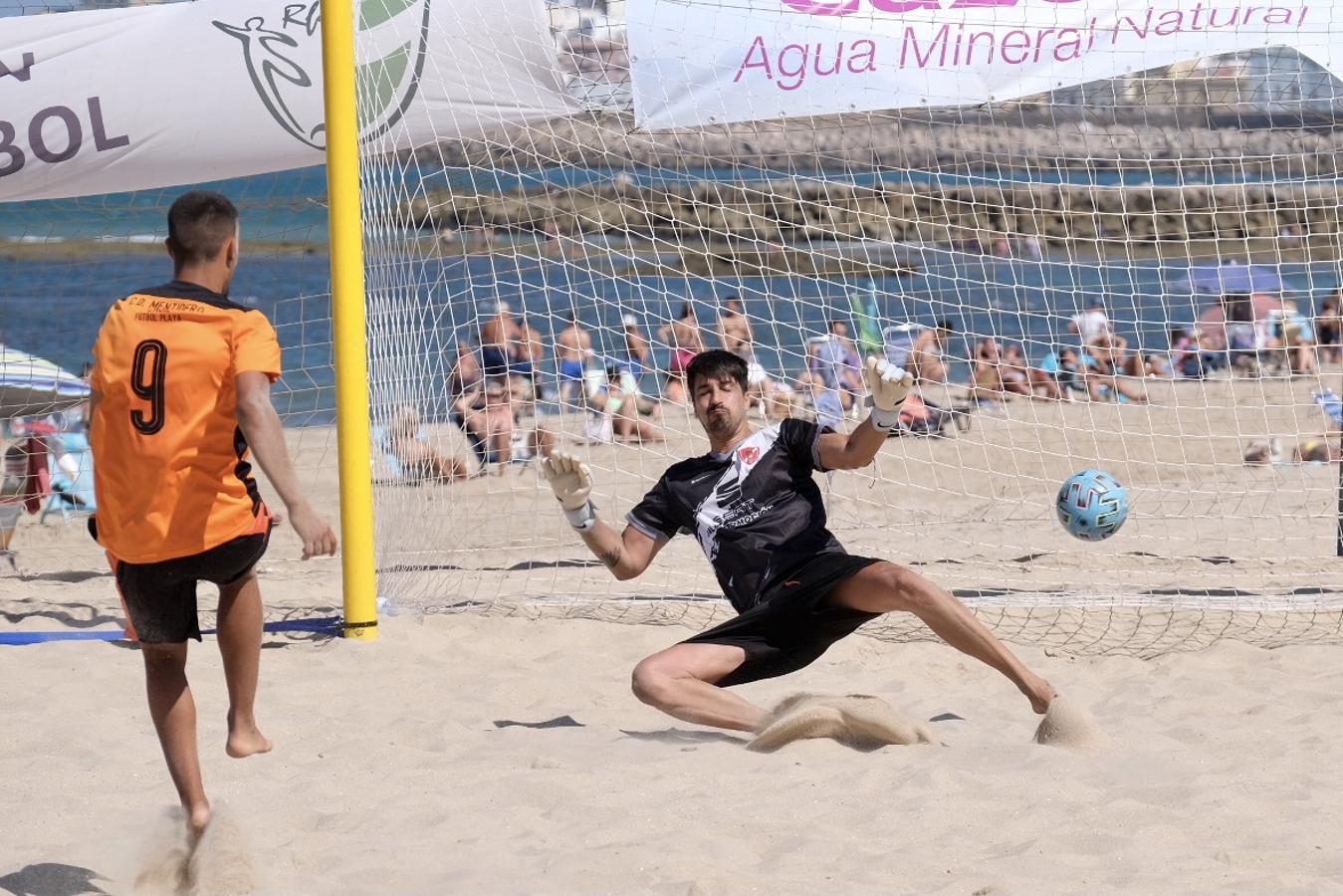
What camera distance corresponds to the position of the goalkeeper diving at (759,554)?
13.1 feet

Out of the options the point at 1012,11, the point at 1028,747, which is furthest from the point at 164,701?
the point at 1012,11

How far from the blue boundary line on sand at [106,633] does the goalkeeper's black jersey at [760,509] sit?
1.79 meters

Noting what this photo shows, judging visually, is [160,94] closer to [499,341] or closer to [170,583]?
[499,341]

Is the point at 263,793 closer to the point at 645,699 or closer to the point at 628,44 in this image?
the point at 645,699

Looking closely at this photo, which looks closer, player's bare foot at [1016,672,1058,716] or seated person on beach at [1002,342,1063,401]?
player's bare foot at [1016,672,1058,716]

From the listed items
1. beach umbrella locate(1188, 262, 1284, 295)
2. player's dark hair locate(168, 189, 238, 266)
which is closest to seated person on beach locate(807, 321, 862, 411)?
beach umbrella locate(1188, 262, 1284, 295)

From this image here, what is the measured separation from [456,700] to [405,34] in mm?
2854

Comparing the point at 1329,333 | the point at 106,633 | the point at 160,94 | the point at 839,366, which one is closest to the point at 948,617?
the point at 106,633

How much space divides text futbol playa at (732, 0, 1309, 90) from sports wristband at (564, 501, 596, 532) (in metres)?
2.75

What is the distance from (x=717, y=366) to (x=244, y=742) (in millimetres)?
1855

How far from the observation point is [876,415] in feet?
12.9

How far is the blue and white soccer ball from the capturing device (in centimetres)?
521

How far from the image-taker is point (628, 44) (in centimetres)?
620

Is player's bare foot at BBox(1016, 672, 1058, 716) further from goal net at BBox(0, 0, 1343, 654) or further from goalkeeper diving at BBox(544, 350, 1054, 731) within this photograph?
goal net at BBox(0, 0, 1343, 654)
